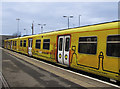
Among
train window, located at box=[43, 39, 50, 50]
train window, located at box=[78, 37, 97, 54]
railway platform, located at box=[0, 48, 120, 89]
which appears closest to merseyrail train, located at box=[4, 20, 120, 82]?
train window, located at box=[78, 37, 97, 54]

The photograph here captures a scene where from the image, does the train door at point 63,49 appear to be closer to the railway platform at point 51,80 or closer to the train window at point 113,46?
the railway platform at point 51,80

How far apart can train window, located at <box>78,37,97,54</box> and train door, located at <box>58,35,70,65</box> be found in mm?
1755

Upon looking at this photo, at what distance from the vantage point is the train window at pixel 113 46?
275 inches

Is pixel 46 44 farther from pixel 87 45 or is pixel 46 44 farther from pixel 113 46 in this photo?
pixel 113 46

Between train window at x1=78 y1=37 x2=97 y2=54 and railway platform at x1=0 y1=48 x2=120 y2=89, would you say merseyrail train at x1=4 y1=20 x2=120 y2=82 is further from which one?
railway platform at x1=0 y1=48 x2=120 y2=89

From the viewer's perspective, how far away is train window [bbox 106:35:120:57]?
6977mm

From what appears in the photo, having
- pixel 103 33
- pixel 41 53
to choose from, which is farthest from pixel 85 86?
pixel 41 53

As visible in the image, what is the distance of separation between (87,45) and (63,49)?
320 centimetres

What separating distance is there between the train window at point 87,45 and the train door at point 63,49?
5.76ft

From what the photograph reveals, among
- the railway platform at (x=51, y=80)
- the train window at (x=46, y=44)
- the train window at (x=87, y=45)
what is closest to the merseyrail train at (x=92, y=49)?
the train window at (x=87, y=45)

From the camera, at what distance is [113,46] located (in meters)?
7.20

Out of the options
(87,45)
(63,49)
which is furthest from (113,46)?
(63,49)

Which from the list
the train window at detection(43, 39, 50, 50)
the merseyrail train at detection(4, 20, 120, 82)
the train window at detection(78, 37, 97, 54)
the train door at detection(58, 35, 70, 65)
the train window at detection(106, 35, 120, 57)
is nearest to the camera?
the train window at detection(106, 35, 120, 57)

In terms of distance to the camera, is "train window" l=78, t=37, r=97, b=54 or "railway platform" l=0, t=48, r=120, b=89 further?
"train window" l=78, t=37, r=97, b=54
